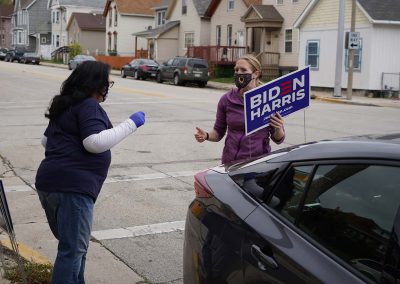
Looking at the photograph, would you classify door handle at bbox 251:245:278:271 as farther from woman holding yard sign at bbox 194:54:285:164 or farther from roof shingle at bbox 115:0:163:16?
roof shingle at bbox 115:0:163:16

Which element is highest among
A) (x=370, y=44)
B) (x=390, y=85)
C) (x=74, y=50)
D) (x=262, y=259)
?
A: (x=74, y=50)

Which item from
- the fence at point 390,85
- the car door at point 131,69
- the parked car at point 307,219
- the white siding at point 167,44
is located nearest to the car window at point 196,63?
the car door at point 131,69

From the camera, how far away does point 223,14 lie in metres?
44.4

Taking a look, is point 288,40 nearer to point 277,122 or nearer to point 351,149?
point 277,122

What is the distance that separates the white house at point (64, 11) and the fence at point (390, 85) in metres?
53.9

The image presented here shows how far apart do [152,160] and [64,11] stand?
7032cm

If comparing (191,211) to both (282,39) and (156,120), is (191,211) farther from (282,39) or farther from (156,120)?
(282,39)

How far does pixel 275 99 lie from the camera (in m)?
4.72

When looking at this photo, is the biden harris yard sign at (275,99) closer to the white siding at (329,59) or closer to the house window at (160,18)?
the white siding at (329,59)

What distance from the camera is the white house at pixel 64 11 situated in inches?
3000

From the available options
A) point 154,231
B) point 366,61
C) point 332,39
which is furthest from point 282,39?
point 154,231

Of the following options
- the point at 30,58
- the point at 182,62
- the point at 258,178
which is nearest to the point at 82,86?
the point at 258,178

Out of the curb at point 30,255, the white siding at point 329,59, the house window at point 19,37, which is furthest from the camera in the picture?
the house window at point 19,37

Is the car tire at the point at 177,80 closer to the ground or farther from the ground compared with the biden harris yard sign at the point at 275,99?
closer to the ground
